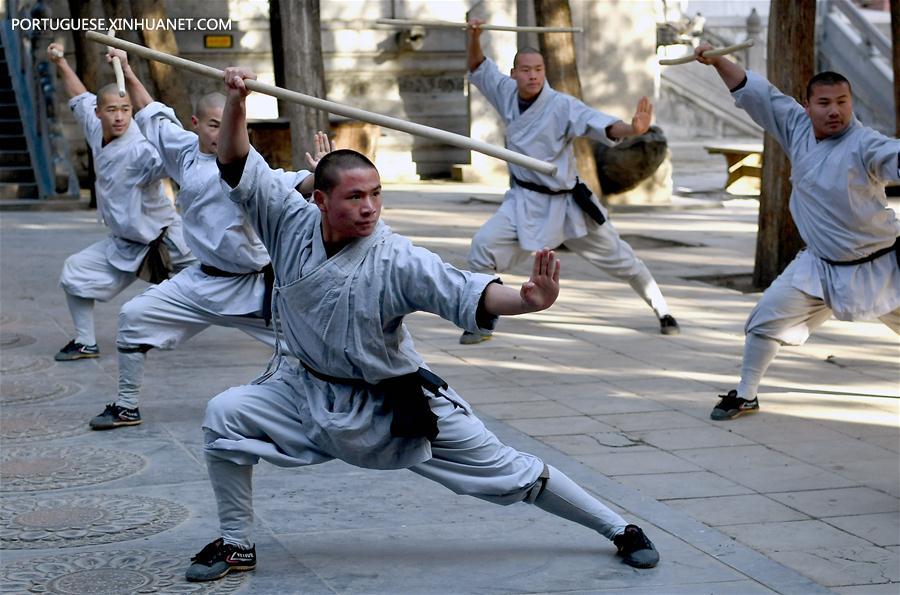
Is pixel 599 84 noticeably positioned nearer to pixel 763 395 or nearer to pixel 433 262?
pixel 763 395

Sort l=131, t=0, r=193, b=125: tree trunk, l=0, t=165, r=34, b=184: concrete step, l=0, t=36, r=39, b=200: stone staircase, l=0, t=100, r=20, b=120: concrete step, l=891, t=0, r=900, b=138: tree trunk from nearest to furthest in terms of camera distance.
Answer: l=891, t=0, r=900, b=138: tree trunk
l=131, t=0, r=193, b=125: tree trunk
l=0, t=36, r=39, b=200: stone staircase
l=0, t=165, r=34, b=184: concrete step
l=0, t=100, r=20, b=120: concrete step

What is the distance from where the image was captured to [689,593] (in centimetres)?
459

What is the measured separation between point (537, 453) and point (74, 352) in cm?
361

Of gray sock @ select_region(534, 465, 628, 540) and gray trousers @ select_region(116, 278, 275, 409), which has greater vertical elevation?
gray trousers @ select_region(116, 278, 275, 409)

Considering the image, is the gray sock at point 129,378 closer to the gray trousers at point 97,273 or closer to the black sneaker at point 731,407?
the gray trousers at point 97,273

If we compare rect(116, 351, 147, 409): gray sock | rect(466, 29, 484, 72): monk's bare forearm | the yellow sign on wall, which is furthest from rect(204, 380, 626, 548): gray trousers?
the yellow sign on wall

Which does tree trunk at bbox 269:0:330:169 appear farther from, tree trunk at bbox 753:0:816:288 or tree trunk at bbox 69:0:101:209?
tree trunk at bbox 69:0:101:209

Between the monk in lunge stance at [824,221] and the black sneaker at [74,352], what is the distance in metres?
3.99

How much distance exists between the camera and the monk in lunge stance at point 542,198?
30.4ft

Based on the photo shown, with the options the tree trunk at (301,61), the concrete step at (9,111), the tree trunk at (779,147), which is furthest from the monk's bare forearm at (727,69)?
the concrete step at (9,111)

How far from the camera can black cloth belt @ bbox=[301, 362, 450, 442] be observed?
4.56 m

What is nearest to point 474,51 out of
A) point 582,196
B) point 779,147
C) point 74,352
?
point 582,196

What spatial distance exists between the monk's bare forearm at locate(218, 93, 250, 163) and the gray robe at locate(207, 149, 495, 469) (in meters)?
0.07

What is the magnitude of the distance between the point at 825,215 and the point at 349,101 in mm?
16327
